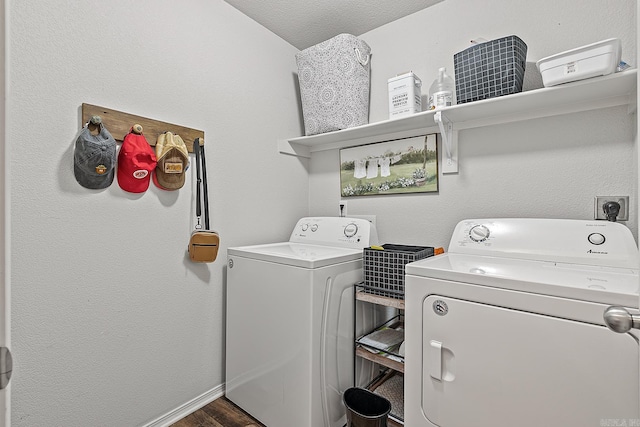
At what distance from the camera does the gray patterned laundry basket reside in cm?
192

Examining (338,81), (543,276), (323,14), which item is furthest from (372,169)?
(543,276)

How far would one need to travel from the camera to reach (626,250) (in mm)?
1173

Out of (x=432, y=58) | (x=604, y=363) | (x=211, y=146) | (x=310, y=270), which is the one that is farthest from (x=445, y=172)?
(x=211, y=146)

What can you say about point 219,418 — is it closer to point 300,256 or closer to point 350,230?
point 300,256

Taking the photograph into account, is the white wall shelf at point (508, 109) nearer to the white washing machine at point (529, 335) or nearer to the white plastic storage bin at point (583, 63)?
the white plastic storage bin at point (583, 63)

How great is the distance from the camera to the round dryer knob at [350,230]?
6.25 feet

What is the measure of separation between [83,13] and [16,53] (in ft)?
1.07

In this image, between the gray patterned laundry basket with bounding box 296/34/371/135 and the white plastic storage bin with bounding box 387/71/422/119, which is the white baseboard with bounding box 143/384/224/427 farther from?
the white plastic storage bin with bounding box 387/71/422/119

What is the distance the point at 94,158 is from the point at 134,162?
15 cm

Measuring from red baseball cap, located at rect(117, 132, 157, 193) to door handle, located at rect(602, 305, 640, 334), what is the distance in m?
1.65

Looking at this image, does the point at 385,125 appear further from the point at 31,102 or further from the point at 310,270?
the point at 31,102

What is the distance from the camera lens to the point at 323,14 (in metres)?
1.96

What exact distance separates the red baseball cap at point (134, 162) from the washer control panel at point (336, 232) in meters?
1.03

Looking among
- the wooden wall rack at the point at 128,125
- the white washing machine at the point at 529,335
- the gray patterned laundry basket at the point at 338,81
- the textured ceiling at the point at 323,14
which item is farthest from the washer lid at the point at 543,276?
the textured ceiling at the point at 323,14
